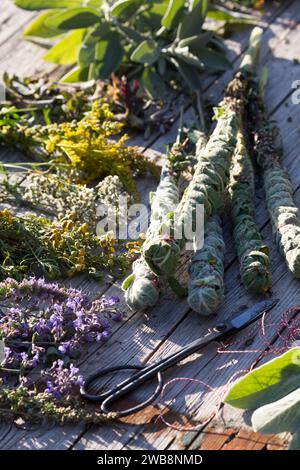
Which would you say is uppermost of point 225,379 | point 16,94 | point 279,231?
point 279,231

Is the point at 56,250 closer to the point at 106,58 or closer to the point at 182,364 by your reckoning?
the point at 182,364

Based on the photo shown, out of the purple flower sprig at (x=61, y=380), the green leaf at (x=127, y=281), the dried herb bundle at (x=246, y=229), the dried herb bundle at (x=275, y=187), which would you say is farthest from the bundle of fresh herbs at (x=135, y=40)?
the purple flower sprig at (x=61, y=380)

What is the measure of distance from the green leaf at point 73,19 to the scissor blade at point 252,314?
1.74 metres

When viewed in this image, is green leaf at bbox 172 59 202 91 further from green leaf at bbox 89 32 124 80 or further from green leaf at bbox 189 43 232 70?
green leaf at bbox 89 32 124 80

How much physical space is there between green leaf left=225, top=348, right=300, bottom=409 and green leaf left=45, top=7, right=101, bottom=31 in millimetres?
2055

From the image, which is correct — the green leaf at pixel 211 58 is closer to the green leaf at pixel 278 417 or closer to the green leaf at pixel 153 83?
the green leaf at pixel 153 83

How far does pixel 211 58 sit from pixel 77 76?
65 cm

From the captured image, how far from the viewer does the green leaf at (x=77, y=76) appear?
3.87 m

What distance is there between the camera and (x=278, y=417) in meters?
2.22

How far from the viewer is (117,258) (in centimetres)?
292

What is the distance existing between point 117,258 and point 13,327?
19.7 inches
